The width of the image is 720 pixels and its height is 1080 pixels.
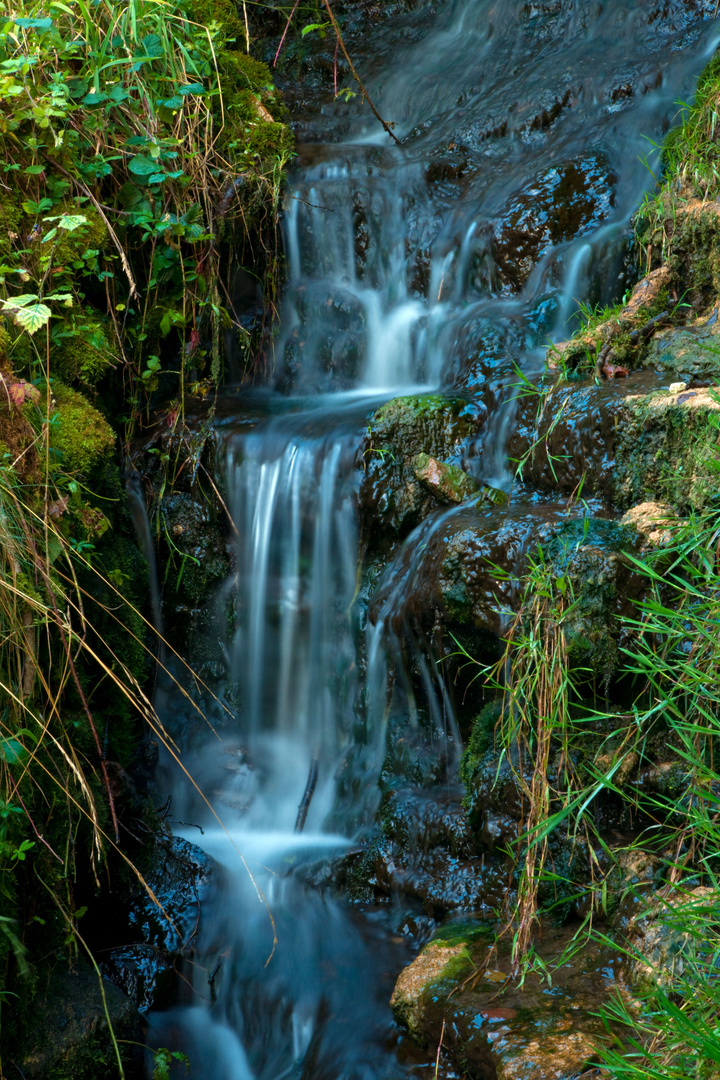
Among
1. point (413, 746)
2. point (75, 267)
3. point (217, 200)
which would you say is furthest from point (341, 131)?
point (413, 746)

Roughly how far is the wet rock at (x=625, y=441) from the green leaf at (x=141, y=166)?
1.86 meters

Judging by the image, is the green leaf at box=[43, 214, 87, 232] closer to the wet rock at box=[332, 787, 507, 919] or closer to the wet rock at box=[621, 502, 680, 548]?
the wet rock at box=[621, 502, 680, 548]

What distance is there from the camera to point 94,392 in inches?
137

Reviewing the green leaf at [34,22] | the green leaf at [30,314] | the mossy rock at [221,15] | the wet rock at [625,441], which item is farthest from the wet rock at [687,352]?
the mossy rock at [221,15]

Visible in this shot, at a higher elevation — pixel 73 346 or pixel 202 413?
pixel 73 346

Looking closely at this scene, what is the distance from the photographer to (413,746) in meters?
3.42

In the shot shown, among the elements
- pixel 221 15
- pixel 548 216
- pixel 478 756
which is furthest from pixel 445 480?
pixel 221 15

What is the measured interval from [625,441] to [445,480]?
2.51 feet

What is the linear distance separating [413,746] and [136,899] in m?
1.18

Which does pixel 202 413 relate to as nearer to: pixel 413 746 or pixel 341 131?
pixel 413 746

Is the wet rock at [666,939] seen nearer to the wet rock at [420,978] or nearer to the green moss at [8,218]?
the wet rock at [420,978]

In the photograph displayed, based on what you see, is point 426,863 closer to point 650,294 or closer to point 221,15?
point 650,294

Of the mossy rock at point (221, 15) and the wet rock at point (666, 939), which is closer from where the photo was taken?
the wet rock at point (666, 939)

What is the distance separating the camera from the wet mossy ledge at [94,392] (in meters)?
2.32
